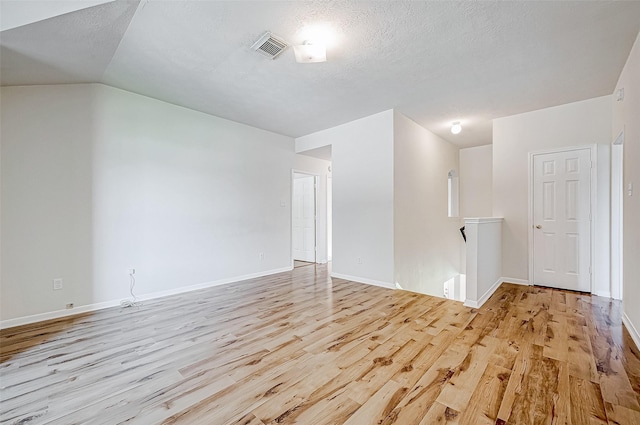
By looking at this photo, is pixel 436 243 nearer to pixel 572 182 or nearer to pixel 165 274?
pixel 572 182

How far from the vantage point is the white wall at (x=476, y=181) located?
6157 mm

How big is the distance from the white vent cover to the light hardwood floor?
2744mm

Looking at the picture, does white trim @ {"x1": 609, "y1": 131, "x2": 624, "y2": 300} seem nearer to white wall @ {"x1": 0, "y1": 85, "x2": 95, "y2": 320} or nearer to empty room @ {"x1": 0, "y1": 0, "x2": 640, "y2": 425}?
empty room @ {"x1": 0, "y1": 0, "x2": 640, "y2": 425}

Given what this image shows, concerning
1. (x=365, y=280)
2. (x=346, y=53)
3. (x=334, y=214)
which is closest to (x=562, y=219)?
(x=365, y=280)

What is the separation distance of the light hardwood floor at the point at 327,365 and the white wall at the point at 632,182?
320 millimetres

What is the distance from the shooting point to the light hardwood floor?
1541 mm

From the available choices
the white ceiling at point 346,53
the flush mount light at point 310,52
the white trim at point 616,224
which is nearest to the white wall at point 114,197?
the white ceiling at point 346,53

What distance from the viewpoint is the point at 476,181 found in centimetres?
633

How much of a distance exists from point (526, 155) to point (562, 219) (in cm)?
110

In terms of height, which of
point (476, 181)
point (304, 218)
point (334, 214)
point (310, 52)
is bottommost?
point (304, 218)

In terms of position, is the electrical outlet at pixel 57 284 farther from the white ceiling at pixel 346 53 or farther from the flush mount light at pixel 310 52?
the flush mount light at pixel 310 52

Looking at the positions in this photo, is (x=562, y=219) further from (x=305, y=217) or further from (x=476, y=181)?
(x=305, y=217)

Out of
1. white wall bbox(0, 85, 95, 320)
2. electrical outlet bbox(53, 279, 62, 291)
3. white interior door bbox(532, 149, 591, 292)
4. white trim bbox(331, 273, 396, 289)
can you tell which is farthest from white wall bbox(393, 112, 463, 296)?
electrical outlet bbox(53, 279, 62, 291)

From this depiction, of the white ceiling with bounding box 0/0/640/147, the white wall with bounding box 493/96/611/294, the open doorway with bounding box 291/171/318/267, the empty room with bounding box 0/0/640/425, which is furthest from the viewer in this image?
the open doorway with bounding box 291/171/318/267
